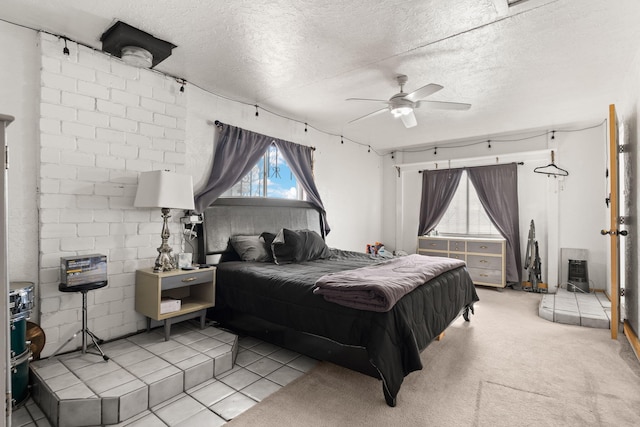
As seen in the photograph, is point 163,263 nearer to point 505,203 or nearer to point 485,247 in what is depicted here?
point 485,247

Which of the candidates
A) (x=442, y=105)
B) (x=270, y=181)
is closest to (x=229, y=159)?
(x=270, y=181)

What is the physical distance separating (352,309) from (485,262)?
4.17m

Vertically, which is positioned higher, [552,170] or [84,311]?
[552,170]

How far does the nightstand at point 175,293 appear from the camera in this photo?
2719mm

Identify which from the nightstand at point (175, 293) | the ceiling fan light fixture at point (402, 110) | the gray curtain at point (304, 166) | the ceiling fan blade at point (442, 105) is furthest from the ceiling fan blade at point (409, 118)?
the nightstand at point (175, 293)

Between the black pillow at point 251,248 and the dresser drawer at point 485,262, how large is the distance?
3755 mm

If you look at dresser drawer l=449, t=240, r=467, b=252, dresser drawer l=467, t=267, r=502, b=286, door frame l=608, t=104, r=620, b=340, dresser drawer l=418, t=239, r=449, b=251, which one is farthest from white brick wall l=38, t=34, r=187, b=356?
dresser drawer l=467, t=267, r=502, b=286

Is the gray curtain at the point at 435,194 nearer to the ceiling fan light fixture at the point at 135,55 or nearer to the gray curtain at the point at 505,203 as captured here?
the gray curtain at the point at 505,203

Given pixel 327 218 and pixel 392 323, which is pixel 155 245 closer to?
pixel 392 323

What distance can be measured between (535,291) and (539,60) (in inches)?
151

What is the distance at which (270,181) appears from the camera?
4.58m

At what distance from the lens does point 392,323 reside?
211 centimetres

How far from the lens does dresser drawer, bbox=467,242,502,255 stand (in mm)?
5396

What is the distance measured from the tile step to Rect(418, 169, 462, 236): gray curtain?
4716mm
